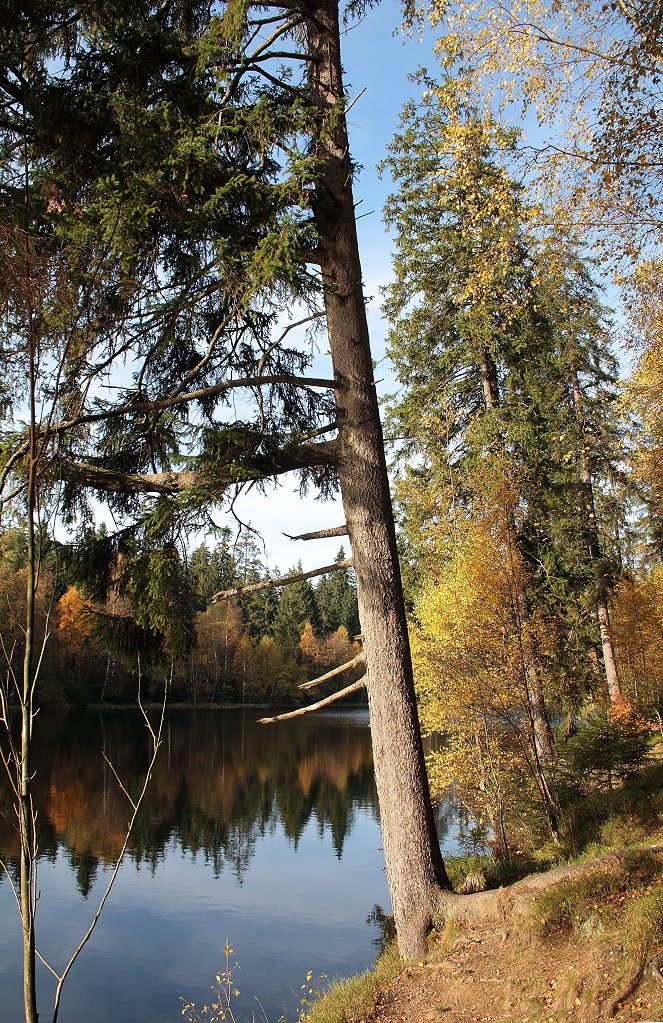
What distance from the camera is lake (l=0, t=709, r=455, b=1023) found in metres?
9.34

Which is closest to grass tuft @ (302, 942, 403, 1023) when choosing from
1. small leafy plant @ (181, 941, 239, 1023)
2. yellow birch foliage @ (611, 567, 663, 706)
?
small leafy plant @ (181, 941, 239, 1023)

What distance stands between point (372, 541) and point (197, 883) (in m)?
10.7

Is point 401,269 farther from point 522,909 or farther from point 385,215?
point 522,909

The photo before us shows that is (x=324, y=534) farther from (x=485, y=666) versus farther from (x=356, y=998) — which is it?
(x=485, y=666)

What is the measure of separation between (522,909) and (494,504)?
6244mm

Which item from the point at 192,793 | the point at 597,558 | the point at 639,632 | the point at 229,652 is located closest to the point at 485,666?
the point at 597,558

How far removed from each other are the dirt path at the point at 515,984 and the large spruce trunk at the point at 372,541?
30 centimetres

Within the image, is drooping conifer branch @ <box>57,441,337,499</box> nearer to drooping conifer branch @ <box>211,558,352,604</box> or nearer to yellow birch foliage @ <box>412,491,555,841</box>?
drooping conifer branch @ <box>211,558,352,604</box>

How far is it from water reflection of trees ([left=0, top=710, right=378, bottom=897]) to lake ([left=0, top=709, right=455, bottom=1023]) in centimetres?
7

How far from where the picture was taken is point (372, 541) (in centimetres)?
543

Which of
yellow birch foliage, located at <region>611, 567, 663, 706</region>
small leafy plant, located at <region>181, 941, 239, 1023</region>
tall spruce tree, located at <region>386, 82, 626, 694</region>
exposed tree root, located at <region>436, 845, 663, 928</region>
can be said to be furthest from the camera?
yellow birch foliage, located at <region>611, 567, 663, 706</region>

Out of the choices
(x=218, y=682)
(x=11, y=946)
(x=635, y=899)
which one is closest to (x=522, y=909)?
(x=635, y=899)

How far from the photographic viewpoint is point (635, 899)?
4617 millimetres

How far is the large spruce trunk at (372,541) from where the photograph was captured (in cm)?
498
